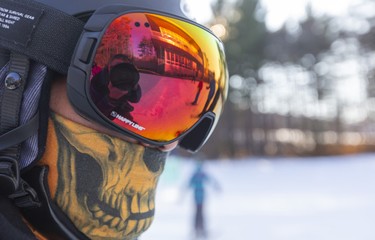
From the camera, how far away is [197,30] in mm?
938

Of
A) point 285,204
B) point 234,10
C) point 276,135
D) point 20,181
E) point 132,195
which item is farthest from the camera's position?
point 276,135

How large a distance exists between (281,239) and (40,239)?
634 cm

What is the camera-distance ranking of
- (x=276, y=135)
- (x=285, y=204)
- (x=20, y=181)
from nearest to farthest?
(x=20, y=181) → (x=285, y=204) → (x=276, y=135)

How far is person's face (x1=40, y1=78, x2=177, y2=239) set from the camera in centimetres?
84

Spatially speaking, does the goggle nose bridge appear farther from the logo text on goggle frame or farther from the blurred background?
the blurred background

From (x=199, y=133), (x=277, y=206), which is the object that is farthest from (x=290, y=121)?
(x=199, y=133)

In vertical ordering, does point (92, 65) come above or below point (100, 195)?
above

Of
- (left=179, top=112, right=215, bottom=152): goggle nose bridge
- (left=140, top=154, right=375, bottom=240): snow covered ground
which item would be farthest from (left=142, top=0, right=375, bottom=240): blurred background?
(left=179, top=112, right=215, bottom=152): goggle nose bridge

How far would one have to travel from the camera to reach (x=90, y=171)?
857 mm

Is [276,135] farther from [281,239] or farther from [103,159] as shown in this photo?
[103,159]

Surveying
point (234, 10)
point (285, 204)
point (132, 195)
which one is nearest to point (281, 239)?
point (285, 204)

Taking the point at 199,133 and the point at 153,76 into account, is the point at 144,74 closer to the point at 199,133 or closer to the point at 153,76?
the point at 153,76

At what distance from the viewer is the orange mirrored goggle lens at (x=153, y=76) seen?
823 mm

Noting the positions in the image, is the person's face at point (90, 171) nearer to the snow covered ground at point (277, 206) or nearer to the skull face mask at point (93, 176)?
the skull face mask at point (93, 176)
